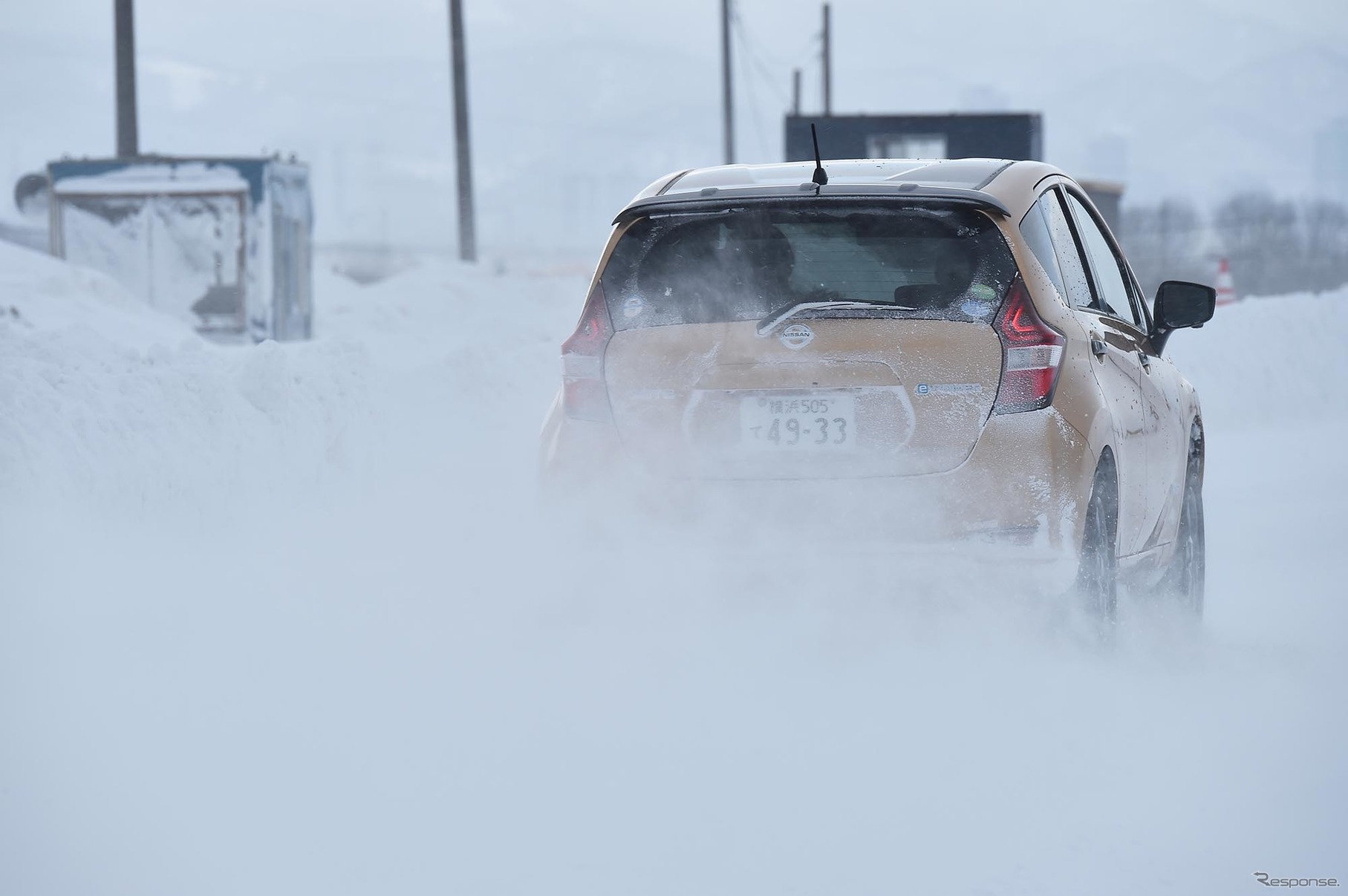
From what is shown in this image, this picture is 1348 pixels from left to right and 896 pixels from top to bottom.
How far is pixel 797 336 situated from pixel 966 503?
667 millimetres

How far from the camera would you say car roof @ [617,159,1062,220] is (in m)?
4.79

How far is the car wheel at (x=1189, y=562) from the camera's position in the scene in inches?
258

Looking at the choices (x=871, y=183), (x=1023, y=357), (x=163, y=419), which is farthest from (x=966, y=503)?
(x=163, y=419)

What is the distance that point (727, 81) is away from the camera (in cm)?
5038

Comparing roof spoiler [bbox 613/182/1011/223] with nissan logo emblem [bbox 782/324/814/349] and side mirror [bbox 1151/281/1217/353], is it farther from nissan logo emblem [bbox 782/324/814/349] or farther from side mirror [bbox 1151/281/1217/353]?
side mirror [bbox 1151/281/1217/353]

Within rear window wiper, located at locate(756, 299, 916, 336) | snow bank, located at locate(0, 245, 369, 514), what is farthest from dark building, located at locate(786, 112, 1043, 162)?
rear window wiper, located at locate(756, 299, 916, 336)

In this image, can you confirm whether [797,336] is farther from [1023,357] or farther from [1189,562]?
[1189,562]

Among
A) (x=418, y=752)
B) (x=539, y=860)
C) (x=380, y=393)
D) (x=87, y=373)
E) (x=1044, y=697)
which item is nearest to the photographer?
(x=539, y=860)

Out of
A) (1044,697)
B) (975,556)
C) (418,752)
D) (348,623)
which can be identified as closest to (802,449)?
(975,556)

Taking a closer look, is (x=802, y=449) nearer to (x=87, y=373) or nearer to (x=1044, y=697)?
(x=1044, y=697)

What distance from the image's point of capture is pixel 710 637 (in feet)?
16.3

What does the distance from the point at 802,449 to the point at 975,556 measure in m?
0.57

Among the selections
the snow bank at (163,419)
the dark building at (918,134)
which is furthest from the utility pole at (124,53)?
the snow bank at (163,419)

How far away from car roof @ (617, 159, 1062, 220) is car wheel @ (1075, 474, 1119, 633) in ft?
2.90
